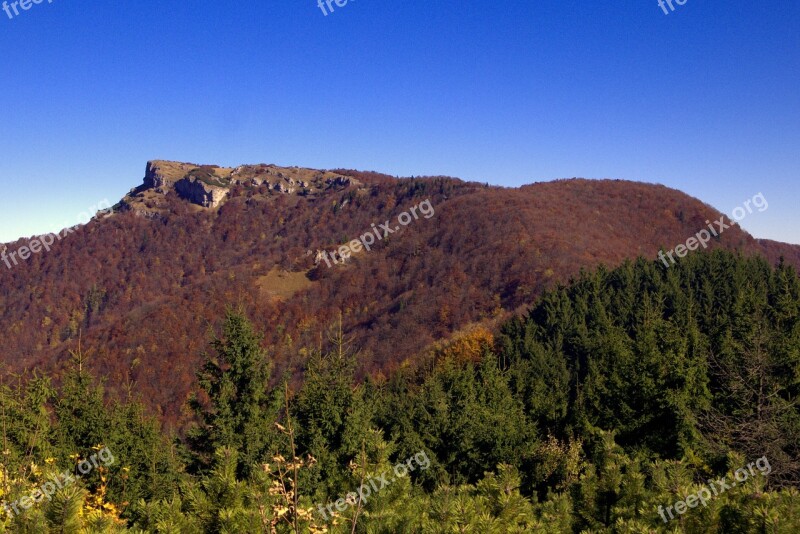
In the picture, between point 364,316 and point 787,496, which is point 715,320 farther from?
point 364,316

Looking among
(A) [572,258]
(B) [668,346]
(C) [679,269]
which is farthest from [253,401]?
(A) [572,258]

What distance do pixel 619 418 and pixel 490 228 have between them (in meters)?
116

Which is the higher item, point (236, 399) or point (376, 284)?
point (376, 284)

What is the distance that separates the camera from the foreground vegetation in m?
4.89

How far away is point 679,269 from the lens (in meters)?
65.6

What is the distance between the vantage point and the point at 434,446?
26.4 meters
